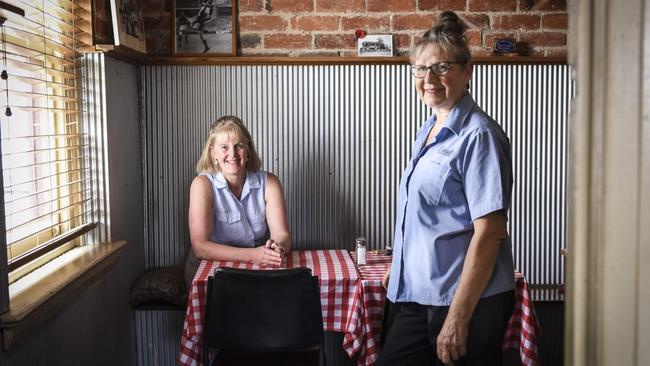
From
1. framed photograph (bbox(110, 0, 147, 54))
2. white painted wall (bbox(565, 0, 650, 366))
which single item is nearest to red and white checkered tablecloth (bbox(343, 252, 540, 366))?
framed photograph (bbox(110, 0, 147, 54))

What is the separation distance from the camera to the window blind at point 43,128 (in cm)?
213

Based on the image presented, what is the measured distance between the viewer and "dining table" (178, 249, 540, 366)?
2484mm

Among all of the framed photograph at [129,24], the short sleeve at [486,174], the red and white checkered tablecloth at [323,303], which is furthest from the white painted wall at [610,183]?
the framed photograph at [129,24]

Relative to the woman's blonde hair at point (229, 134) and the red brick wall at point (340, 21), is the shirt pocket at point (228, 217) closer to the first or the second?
the woman's blonde hair at point (229, 134)

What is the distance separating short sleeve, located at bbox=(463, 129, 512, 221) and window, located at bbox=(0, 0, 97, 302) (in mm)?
1353

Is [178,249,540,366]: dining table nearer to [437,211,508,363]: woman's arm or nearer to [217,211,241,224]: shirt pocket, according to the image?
[217,211,241,224]: shirt pocket

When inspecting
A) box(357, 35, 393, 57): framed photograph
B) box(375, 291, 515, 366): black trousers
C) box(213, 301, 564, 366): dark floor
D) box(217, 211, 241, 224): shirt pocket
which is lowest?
box(213, 301, 564, 366): dark floor

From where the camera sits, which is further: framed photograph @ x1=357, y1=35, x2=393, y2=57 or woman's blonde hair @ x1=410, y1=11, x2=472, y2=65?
framed photograph @ x1=357, y1=35, x2=393, y2=57

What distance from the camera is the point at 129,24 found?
3.05 meters

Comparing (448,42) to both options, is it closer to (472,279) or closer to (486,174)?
(486,174)

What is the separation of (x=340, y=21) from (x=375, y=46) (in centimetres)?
23

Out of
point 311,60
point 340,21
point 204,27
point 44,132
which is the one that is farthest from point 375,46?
point 44,132

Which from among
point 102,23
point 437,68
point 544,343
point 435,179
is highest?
point 102,23

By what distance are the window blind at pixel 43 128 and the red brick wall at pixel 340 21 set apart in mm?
805
